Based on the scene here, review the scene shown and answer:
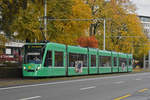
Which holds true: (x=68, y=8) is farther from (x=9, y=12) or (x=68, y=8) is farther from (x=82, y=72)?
(x=9, y=12)

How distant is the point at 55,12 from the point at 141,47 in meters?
36.0

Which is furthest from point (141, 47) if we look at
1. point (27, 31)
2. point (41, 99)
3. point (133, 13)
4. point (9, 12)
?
point (41, 99)

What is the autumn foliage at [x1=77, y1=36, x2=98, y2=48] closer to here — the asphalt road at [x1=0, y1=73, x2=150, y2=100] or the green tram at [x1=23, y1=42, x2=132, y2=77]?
the green tram at [x1=23, y1=42, x2=132, y2=77]

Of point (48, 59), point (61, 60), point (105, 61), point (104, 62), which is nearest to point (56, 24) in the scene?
point (61, 60)

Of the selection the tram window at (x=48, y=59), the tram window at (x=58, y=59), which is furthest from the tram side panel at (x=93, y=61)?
the tram window at (x=48, y=59)

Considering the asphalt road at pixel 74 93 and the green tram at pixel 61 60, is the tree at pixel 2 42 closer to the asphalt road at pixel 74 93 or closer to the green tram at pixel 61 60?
the green tram at pixel 61 60

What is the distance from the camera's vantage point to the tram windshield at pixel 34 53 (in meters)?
27.3

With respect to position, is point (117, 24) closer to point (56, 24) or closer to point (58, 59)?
point (56, 24)

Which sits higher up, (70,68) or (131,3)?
(131,3)

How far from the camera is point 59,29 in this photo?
3616cm

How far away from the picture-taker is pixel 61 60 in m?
30.1

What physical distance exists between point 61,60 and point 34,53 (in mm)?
3382

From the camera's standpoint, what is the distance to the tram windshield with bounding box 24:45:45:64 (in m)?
27.3

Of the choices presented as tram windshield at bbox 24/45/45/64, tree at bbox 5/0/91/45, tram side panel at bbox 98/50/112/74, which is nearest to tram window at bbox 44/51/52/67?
tram windshield at bbox 24/45/45/64
